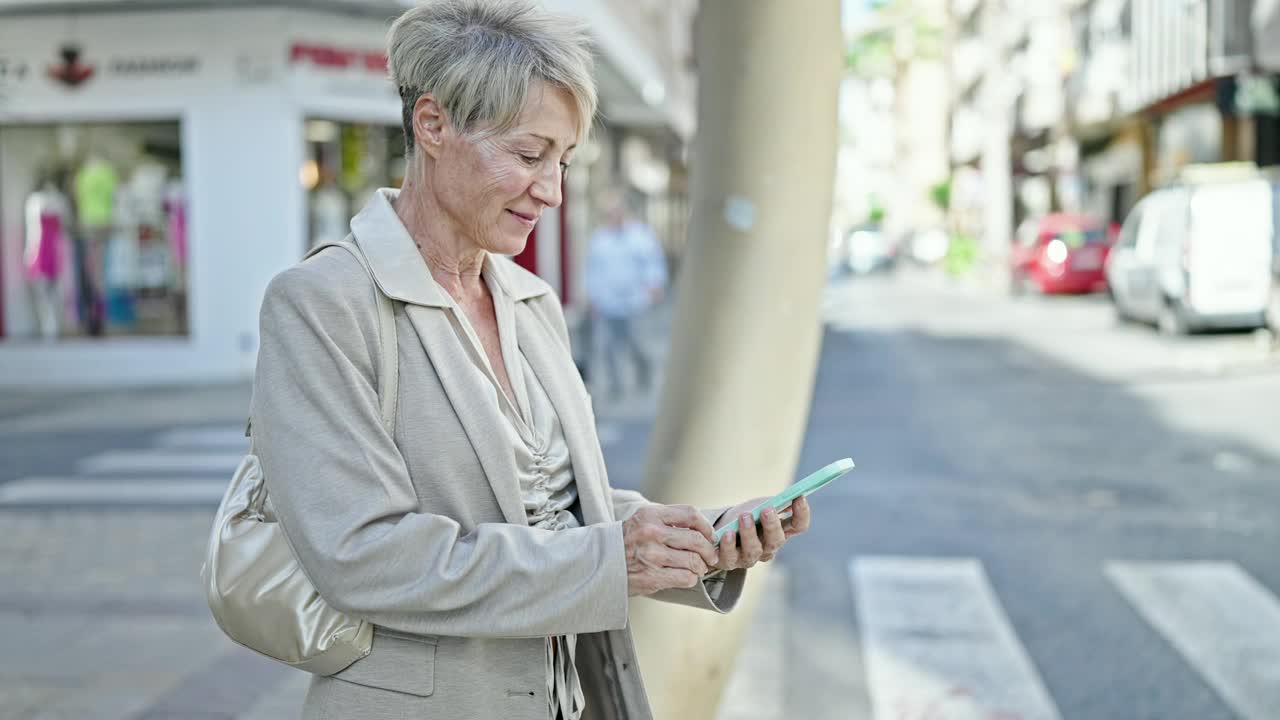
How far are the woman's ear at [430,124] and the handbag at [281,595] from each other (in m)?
0.20

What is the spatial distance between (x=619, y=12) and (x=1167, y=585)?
61.1 ft

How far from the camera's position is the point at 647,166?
131ft

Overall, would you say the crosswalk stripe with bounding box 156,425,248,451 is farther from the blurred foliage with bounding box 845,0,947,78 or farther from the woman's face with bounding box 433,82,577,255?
the blurred foliage with bounding box 845,0,947,78

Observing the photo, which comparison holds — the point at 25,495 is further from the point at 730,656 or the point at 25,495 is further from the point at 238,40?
the point at 238,40

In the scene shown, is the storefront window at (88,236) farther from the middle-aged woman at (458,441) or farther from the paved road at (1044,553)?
the middle-aged woman at (458,441)

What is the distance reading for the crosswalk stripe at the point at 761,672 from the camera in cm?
477

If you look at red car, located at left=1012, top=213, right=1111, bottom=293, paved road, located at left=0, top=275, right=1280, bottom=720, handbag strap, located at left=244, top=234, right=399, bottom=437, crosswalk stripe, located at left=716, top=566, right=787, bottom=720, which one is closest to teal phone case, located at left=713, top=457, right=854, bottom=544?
handbag strap, located at left=244, top=234, right=399, bottom=437

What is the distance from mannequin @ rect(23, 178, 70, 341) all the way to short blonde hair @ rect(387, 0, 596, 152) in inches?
703

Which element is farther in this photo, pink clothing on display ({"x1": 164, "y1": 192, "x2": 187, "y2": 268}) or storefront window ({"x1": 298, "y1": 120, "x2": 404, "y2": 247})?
storefront window ({"x1": 298, "y1": 120, "x2": 404, "y2": 247})

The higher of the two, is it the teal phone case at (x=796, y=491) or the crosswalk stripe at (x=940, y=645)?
the teal phone case at (x=796, y=491)

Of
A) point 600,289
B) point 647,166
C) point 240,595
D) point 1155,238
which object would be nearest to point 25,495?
point 600,289

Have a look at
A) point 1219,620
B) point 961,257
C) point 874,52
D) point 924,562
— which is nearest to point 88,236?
point 924,562

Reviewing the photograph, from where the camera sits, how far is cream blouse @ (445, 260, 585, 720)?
1.89 meters

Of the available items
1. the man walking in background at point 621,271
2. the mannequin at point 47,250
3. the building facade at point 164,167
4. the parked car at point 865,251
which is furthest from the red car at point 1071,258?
the parked car at point 865,251
